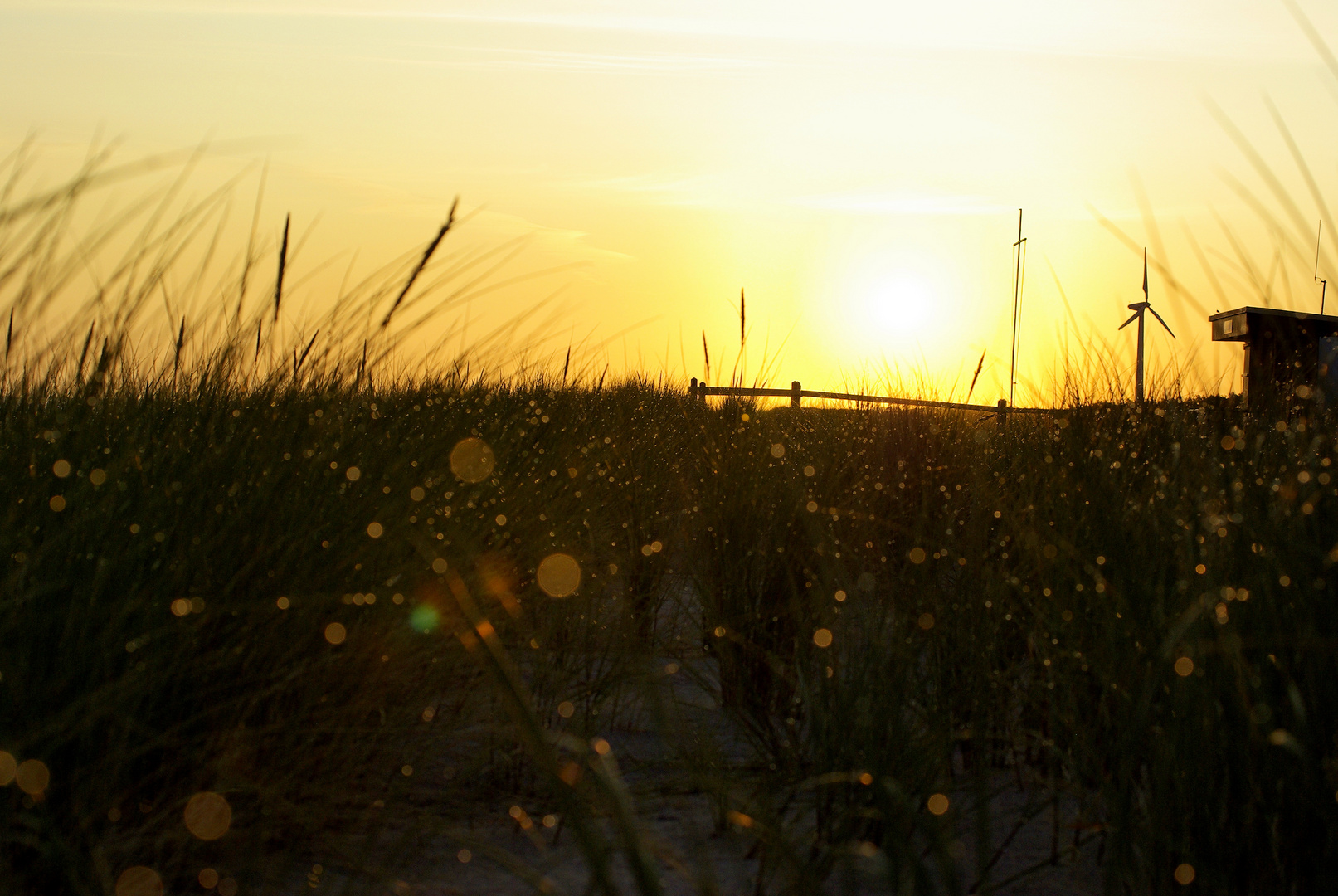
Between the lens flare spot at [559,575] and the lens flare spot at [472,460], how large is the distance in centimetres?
30

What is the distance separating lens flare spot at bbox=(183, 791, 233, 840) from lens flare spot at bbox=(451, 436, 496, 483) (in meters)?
1.11

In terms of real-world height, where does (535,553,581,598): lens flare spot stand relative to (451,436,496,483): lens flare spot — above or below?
below

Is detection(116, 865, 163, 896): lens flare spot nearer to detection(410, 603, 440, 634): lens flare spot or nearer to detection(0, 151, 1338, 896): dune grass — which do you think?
detection(0, 151, 1338, 896): dune grass

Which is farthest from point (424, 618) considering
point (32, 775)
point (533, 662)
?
point (32, 775)

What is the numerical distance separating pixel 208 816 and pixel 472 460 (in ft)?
4.34

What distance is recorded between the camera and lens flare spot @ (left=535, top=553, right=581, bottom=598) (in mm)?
2555

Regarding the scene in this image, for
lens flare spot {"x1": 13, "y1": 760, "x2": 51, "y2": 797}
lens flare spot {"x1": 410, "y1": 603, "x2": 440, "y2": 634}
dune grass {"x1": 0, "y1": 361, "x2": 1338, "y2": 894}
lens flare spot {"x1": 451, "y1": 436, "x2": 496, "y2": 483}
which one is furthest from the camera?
lens flare spot {"x1": 451, "y1": 436, "x2": 496, "y2": 483}

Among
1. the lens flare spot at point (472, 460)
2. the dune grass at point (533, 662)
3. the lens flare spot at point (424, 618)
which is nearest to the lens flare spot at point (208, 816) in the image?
the dune grass at point (533, 662)

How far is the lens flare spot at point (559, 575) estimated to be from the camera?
2555 millimetres

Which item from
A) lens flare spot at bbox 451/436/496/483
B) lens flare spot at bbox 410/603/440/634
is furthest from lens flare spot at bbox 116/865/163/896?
lens flare spot at bbox 451/436/496/483

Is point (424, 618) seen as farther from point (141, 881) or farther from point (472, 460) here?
point (472, 460)

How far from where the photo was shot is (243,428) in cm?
196

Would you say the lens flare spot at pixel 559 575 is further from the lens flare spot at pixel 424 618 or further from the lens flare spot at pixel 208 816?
the lens flare spot at pixel 208 816

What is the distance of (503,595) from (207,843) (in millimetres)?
838
